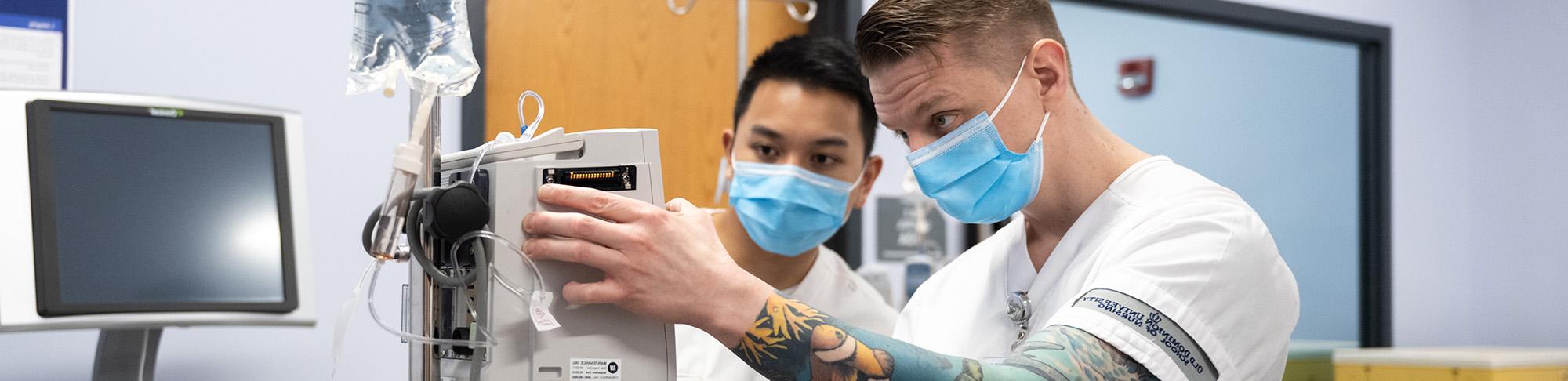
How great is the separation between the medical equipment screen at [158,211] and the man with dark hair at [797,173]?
0.62 m

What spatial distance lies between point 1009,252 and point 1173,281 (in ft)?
1.14

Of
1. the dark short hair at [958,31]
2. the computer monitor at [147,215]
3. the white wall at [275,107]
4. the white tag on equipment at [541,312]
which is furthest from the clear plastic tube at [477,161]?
the white wall at [275,107]

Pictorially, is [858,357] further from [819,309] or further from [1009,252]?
[819,309]

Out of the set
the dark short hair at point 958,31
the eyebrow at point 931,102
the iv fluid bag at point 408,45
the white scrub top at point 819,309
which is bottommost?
the white scrub top at point 819,309

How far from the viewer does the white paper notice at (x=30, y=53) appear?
198 cm

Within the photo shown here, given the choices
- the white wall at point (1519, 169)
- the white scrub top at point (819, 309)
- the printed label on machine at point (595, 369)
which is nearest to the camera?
the printed label on machine at point (595, 369)

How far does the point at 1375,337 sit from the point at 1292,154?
2.11 ft

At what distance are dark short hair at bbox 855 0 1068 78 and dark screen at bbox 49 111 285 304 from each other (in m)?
0.90

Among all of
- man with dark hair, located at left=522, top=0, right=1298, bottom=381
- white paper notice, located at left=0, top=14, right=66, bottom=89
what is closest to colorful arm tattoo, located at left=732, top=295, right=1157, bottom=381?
man with dark hair, located at left=522, top=0, right=1298, bottom=381

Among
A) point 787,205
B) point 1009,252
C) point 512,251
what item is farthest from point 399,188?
point 787,205

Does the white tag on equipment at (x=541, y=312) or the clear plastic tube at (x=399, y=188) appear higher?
the clear plastic tube at (x=399, y=188)

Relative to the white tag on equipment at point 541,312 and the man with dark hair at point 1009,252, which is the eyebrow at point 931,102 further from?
the white tag on equipment at point 541,312

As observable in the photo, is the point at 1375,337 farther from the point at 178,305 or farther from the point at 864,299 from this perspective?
the point at 178,305

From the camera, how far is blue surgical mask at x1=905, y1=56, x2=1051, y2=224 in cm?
136
